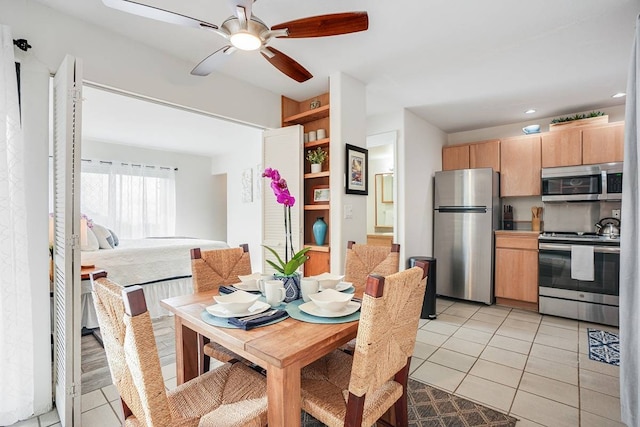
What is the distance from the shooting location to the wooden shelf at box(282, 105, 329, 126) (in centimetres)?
316

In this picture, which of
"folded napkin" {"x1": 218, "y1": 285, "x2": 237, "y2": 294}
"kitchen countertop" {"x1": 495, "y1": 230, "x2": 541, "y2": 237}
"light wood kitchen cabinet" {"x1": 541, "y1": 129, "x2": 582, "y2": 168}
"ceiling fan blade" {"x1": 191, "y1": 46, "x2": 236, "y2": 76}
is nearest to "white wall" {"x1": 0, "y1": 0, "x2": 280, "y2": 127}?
"ceiling fan blade" {"x1": 191, "y1": 46, "x2": 236, "y2": 76}

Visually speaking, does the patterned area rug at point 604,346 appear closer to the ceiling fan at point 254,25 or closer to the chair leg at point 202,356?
the chair leg at point 202,356

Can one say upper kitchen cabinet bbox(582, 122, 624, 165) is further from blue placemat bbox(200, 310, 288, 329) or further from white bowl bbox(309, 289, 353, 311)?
blue placemat bbox(200, 310, 288, 329)

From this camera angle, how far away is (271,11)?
200cm

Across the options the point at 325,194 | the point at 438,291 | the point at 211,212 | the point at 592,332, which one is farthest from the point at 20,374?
the point at 211,212

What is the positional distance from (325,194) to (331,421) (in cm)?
224

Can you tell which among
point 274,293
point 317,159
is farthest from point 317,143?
point 274,293

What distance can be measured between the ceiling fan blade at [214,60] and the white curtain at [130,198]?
471cm

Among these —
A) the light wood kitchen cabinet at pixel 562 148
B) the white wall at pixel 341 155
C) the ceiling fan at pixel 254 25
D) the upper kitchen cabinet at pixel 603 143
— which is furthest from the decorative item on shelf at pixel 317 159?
the upper kitchen cabinet at pixel 603 143

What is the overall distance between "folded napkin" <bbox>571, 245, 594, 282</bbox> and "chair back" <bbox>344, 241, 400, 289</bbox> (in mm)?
2727

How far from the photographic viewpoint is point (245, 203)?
638 cm

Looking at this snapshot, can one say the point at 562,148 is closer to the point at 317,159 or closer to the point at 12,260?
the point at 317,159

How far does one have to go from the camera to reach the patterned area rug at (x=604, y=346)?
8.42 feet

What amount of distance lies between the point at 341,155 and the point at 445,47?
3.93 feet
